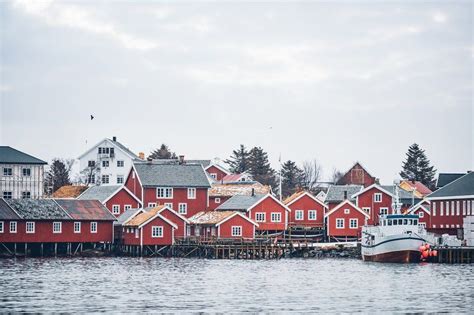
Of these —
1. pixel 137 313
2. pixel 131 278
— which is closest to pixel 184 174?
pixel 131 278

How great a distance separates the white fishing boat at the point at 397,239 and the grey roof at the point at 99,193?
32.7m

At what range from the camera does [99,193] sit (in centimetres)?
12262

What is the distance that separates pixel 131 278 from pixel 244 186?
54761 millimetres

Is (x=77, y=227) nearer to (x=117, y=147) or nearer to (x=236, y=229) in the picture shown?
(x=236, y=229)

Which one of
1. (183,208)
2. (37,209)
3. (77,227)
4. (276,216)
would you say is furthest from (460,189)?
(37,209)

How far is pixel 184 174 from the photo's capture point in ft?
408

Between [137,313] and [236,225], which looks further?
[236,225]

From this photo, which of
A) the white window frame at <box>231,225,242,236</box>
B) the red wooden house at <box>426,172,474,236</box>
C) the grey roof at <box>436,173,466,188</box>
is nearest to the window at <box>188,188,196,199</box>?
the white window frame at <box>231,225,242,236</box>

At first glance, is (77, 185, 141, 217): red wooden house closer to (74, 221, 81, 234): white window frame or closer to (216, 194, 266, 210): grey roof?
(74, 221, 81, 234): white window frame

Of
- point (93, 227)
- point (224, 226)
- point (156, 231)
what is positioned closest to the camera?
point (156, 231)

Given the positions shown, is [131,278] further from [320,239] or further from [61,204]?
[320,239]

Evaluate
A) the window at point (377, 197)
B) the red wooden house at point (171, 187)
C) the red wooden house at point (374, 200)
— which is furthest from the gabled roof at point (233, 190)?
the window at point (377, 197)

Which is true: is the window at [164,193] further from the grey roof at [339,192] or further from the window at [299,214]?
the grey roof at [339,192]

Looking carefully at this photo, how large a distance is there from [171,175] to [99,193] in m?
8.25
